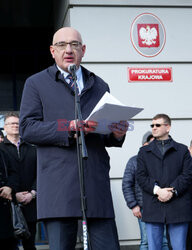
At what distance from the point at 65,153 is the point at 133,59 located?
4314mm

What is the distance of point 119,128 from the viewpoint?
3.05 meters

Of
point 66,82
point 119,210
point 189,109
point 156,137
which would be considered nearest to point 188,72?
point 189,109

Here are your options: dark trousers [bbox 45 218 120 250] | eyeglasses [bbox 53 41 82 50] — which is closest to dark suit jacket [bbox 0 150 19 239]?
dark trousers [bbox 45 218 120 250]

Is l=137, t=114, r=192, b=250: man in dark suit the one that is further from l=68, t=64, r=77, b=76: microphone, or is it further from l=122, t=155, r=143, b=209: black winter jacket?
l=68, t=64, r=77, b=76: microphone

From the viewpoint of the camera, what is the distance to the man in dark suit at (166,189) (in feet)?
18.1

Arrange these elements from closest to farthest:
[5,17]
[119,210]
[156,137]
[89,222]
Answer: [89,222]
[156,137]
[119,210]
[5,17]

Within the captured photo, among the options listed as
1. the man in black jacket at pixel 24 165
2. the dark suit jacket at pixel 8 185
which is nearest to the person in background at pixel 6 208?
the dark suit jacket at pixel 8 185

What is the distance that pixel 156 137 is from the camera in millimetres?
6000

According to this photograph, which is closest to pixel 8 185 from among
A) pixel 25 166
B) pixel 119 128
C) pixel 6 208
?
pixel 6 208

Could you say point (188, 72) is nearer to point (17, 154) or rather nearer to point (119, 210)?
point (119, 210)

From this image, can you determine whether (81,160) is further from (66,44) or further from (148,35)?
(148,35)

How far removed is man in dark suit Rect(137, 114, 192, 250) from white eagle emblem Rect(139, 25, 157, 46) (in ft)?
5.94

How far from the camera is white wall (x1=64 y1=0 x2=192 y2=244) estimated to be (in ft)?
22.9

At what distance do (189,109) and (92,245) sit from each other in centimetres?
451
